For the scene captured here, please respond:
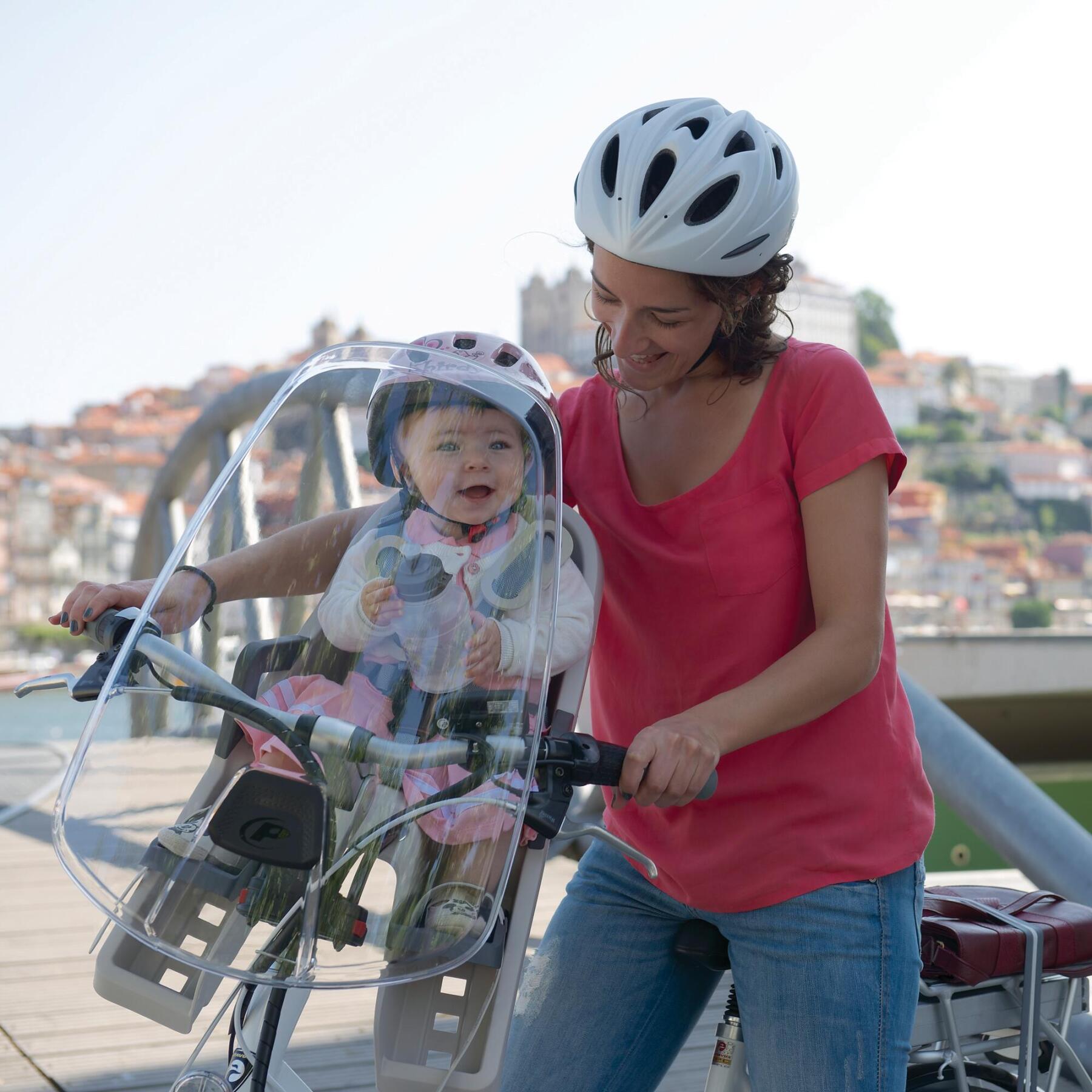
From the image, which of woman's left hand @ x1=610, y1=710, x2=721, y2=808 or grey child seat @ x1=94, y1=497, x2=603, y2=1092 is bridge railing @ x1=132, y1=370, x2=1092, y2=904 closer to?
grey child seat @ x1=94, y1=497, x2=603, y2=1092

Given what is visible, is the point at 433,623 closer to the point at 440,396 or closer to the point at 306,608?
the point at 306,608

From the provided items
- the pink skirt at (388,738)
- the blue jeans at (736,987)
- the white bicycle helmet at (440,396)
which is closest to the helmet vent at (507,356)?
the white bicycle helmet at (440,396)

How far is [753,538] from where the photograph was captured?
158 centimetres

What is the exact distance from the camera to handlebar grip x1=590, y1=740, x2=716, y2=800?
1312mm

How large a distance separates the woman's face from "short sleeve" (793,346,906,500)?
0.42 ft

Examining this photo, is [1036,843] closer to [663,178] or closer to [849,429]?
[849,429]

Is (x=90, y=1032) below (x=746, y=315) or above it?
below

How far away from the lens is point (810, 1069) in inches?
59.9

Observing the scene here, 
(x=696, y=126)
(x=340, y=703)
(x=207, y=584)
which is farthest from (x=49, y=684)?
(x=696, y=126)

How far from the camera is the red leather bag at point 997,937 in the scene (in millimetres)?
1719

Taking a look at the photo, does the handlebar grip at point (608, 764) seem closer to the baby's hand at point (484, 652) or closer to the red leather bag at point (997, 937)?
the baby's hand at point (484, 652)

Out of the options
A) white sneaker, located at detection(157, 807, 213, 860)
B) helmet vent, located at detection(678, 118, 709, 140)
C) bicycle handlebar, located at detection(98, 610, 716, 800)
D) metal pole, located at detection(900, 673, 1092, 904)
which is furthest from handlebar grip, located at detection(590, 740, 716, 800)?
Answer: metal pole, located at detection(900, 673, 1092, 904)

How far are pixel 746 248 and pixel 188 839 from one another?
36.0 inches

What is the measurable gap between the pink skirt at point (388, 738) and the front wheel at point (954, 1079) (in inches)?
32.6
